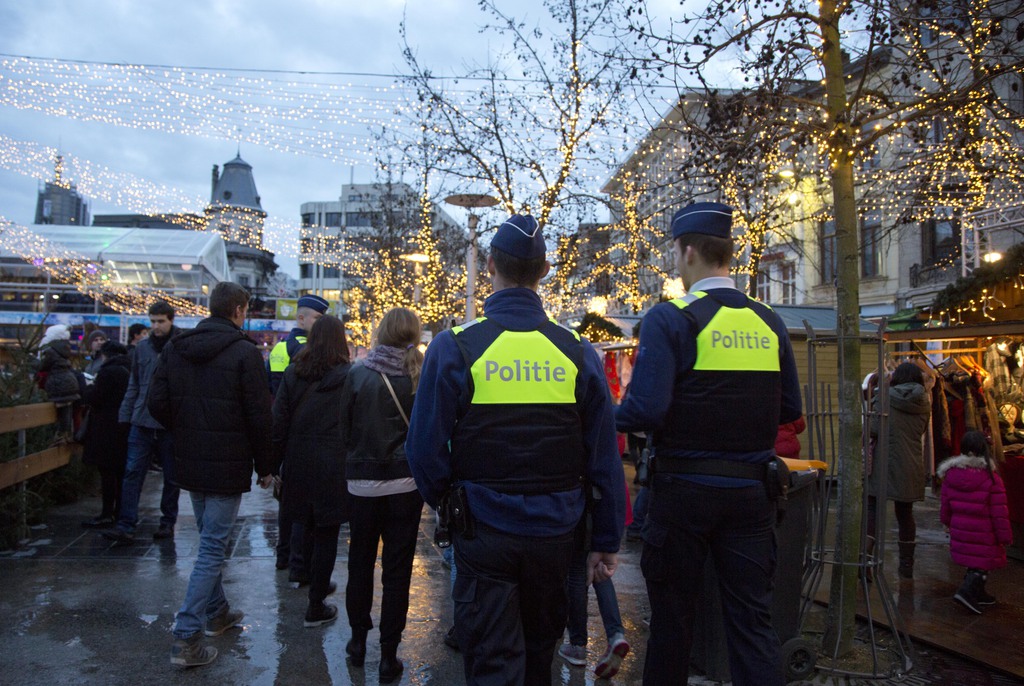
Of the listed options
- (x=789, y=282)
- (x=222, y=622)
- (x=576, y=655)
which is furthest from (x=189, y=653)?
(x=789, y=282)

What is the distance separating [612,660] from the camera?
3.99 meters

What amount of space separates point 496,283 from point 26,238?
19.7m

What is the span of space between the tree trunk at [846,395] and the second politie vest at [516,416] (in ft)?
8.17

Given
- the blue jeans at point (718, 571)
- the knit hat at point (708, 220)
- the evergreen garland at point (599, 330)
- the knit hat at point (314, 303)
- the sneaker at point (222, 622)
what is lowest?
the sneaker at point (222, 622)

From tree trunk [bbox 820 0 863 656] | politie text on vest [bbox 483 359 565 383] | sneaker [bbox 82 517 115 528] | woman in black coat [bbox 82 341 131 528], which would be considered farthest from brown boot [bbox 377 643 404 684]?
sneaker [bbox 82 517 115 528]

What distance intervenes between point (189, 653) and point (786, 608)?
311 cm

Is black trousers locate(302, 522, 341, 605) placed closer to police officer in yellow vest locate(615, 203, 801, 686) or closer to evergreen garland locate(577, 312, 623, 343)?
police officer in yellow vest locate(615, 203, 801, 686)

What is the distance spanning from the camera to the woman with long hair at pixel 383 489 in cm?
391

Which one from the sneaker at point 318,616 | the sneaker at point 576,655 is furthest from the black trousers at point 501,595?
the sneaker at point 318,616

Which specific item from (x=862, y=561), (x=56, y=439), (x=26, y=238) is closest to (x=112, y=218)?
(x=26, y=238)

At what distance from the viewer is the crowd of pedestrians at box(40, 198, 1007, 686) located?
96.3 inches

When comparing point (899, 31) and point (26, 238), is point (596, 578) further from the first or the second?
point (26, 238)

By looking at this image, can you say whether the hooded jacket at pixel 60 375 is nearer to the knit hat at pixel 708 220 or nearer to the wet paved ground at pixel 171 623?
the wet paved ground at pixel 171 623

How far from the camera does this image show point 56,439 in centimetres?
720
